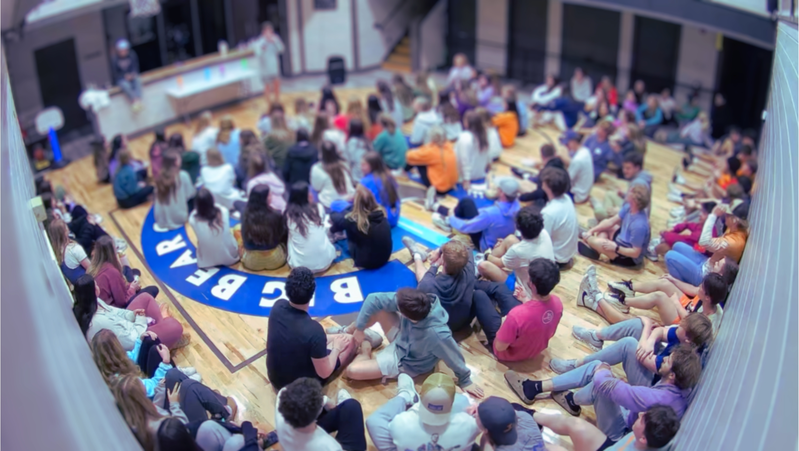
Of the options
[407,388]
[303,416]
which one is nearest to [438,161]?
[407,388]

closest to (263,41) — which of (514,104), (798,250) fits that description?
(514,104)

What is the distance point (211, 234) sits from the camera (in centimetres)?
629

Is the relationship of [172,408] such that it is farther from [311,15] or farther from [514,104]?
[311,15]

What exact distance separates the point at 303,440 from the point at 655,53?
11.2 metres

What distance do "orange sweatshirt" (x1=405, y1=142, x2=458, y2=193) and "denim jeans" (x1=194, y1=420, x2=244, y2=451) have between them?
14.8 ft

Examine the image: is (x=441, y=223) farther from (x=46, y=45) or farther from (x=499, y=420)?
(x=46, y=45)

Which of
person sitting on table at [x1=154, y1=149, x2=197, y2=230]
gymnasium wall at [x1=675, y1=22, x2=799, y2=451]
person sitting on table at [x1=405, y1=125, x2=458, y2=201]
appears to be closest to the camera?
gymnasium wall at [x1=675, y1=22, x2=799, y2=451]

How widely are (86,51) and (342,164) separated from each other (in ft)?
21.8

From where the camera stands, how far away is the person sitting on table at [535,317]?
462 cm

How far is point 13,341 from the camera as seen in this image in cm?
242

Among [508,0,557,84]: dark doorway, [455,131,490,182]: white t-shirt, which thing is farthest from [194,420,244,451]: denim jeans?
[508,0,557,84]: dark doorway

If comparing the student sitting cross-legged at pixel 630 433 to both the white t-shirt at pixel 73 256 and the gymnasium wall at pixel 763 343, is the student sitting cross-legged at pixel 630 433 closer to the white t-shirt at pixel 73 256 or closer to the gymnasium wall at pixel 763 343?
the gymnasium wall at pixel 763 343

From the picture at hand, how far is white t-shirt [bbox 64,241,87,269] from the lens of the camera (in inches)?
226

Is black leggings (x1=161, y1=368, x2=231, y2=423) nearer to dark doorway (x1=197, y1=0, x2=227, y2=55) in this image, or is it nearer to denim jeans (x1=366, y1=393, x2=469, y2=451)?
denim jeans (x1=366, y1=393, x2=469, y2=451)
